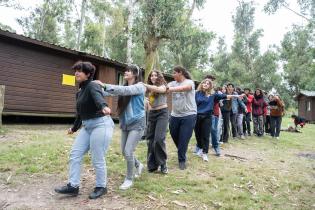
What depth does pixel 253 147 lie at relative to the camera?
11742 millimetres

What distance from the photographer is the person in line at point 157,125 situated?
6.52m

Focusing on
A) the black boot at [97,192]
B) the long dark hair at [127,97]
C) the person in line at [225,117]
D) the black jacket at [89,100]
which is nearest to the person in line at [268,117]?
the person in line at [225,117]

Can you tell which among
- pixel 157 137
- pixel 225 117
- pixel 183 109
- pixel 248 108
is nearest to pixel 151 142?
pixel 157 137

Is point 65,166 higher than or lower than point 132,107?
lower

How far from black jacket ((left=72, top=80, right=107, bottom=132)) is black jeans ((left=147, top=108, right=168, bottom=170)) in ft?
5.61

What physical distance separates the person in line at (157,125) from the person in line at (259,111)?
8.65 metres

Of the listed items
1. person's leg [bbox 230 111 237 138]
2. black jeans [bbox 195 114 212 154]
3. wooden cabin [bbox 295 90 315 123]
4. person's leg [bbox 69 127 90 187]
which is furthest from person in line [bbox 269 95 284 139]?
wooden cabin [bbox 295 90 315 123]

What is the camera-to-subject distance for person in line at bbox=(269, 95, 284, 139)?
1472 cm

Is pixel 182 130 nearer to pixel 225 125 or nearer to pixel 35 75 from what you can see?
pixel 225 125

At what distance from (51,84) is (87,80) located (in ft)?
37.6

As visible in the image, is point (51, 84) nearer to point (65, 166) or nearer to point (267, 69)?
point (65, 166)

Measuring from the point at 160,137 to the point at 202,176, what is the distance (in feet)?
3.90

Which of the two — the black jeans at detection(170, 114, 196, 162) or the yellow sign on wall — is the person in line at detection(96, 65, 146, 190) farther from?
the yellow sign on wall

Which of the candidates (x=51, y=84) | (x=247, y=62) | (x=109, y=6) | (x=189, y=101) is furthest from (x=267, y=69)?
(x=189, y=101)
